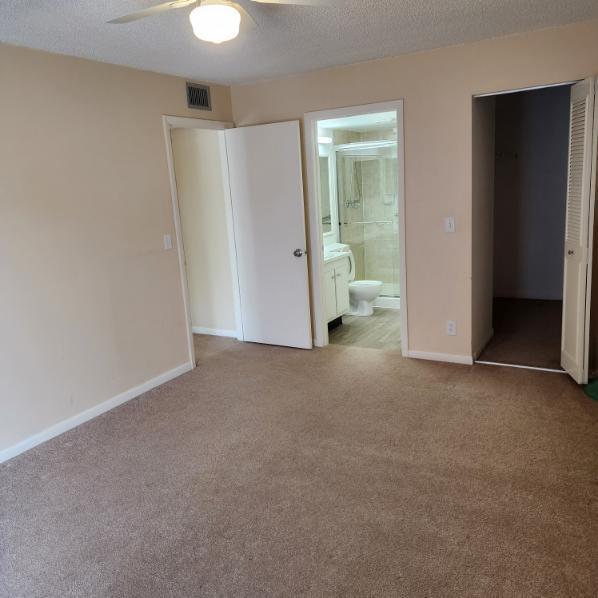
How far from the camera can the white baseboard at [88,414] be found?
320 centimetres

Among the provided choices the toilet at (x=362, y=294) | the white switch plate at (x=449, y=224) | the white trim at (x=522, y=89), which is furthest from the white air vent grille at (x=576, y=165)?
the toilet at (x=362, y=294)

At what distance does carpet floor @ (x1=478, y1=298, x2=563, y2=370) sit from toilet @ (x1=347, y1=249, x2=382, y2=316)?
1306 mm

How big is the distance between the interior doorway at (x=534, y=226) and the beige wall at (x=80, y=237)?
249 centimetres

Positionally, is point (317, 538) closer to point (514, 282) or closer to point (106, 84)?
point (106, 84)

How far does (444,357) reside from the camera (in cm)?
429

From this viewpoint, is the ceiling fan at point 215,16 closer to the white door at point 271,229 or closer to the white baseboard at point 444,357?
the white door at point 271,229

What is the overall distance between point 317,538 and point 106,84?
3.22m

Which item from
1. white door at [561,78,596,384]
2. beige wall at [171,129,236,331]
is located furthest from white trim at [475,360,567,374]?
beige wall at [171,129,236,331]

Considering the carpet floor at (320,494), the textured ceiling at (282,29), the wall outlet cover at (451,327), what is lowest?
the carpet floor at (320,494)

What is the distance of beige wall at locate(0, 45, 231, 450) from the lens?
3.14 metres

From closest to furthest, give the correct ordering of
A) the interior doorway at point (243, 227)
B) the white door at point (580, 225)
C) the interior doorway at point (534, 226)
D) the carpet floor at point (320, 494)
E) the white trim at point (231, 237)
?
the carpet floor at point (320, 494), the white door at point (580, 225), the interior doorway at point (534, 226), the interior doorway at point (243, 227), the white trim at point (231, 237)

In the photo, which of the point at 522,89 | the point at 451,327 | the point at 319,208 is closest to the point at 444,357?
the point at 451,327

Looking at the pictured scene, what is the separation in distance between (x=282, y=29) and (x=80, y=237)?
186cm

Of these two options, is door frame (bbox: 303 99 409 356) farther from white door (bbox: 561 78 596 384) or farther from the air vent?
white door (bbox: 561 78 596 384)
